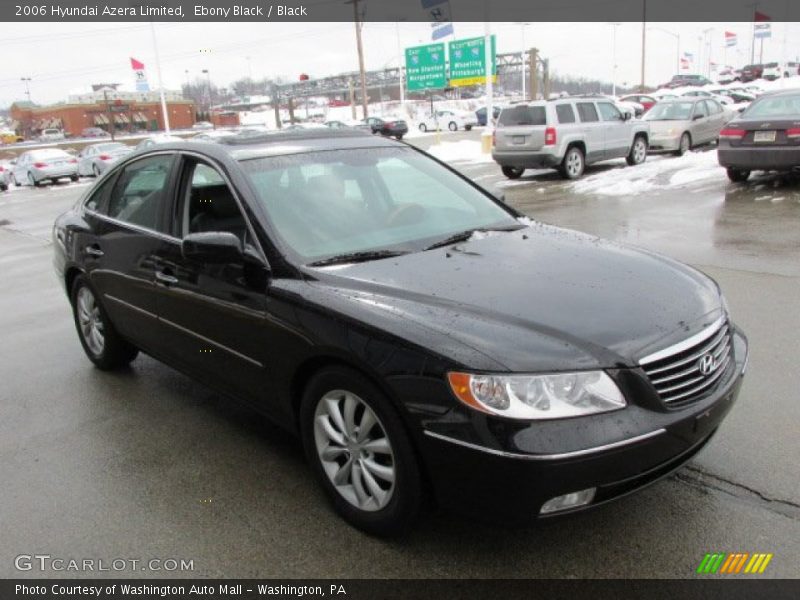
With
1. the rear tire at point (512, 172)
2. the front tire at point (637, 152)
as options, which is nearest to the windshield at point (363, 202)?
the rear tire at point (512, 172)

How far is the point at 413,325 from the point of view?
8.54 feet

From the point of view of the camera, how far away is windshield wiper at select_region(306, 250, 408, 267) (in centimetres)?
319

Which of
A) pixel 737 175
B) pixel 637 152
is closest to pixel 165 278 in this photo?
pixel 737 175

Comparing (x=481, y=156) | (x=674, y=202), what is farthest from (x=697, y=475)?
(x=481, y=156)

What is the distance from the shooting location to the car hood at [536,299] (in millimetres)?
2467

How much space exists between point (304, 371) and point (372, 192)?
4.37ft

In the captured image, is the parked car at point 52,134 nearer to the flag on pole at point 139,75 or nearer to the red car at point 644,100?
the flag on pole at point 139,75

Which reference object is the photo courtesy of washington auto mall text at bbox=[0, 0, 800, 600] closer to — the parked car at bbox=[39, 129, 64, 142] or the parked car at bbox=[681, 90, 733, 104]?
the parked car at bbox=[681, 90, 733, 104]

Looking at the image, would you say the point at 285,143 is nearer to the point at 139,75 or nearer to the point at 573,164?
the point at 573,164

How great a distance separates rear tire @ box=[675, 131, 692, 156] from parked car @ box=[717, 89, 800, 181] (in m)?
5.86

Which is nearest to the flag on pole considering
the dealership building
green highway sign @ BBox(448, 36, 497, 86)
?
green highway sign @ BBox(448, 36, 497, 86)

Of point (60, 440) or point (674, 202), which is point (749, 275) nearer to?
point (674, 202)

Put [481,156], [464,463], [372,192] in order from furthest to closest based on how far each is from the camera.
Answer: [481,156] < [372,192] < [464,463]

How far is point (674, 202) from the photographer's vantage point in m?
11.3
